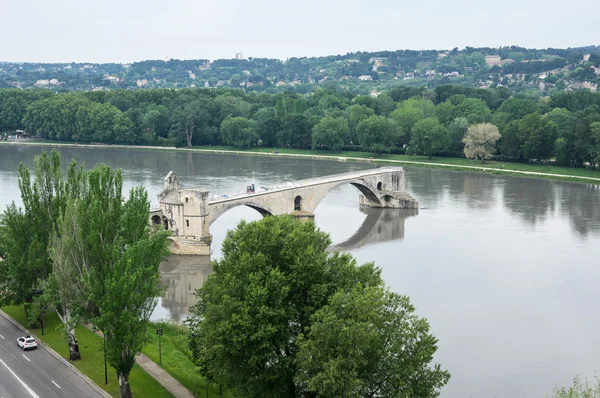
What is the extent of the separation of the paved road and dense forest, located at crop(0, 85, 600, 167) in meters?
73.3

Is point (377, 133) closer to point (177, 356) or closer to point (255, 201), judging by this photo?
point (255, 201)

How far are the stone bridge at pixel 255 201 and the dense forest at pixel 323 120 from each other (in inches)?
1189

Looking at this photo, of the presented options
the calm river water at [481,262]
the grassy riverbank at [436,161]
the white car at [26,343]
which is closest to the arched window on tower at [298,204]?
the calm river water at [481,262]

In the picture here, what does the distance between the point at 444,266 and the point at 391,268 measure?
3.65 metres

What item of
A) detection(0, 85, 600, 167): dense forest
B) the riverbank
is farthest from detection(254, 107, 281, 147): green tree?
the riverbank

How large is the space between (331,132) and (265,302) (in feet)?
286

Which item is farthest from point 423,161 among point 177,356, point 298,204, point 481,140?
point 177,356

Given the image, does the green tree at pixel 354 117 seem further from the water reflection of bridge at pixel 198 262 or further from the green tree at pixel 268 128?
the water reflection of bridge at pixel 198 262

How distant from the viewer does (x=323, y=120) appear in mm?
113438

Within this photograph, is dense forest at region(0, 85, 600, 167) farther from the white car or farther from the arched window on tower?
the white car

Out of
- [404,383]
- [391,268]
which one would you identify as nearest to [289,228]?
[404,383]

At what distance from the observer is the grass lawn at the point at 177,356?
28562 millimetres

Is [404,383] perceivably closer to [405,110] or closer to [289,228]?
[289,228]

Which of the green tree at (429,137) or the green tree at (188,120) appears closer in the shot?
the green tree at (429,137)
